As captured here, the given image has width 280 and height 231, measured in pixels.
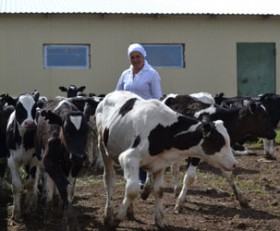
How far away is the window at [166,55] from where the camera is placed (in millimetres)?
22109

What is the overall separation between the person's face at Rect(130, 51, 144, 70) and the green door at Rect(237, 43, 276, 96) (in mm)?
14587

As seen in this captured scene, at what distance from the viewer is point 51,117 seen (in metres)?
7.36

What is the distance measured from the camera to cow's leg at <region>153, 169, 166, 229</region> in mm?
7313

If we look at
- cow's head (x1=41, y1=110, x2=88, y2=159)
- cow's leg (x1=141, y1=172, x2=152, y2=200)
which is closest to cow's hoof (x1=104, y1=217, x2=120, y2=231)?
cow's head (x1=41, y1=110, x2=88, y2=159)

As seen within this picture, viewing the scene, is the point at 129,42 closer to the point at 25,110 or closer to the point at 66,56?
the point at 66,56

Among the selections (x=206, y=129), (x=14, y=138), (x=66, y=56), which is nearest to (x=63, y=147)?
(x=14, y=138)

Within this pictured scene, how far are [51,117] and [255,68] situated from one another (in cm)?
1700

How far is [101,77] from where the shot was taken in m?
21.8

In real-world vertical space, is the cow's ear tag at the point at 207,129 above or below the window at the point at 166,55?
below

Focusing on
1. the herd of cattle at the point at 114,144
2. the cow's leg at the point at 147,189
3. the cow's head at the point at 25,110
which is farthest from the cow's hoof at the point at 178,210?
the cow's head at the point at 25,110

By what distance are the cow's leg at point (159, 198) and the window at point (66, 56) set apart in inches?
578

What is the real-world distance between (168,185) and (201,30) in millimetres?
12358

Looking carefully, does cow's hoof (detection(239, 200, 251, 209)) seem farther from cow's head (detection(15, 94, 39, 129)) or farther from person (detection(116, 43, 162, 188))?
cow's head (detection(15, 94, 39, 129))

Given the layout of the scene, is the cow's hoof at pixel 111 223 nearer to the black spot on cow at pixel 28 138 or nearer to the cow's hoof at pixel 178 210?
the cow's hoof at pixel 178 210
